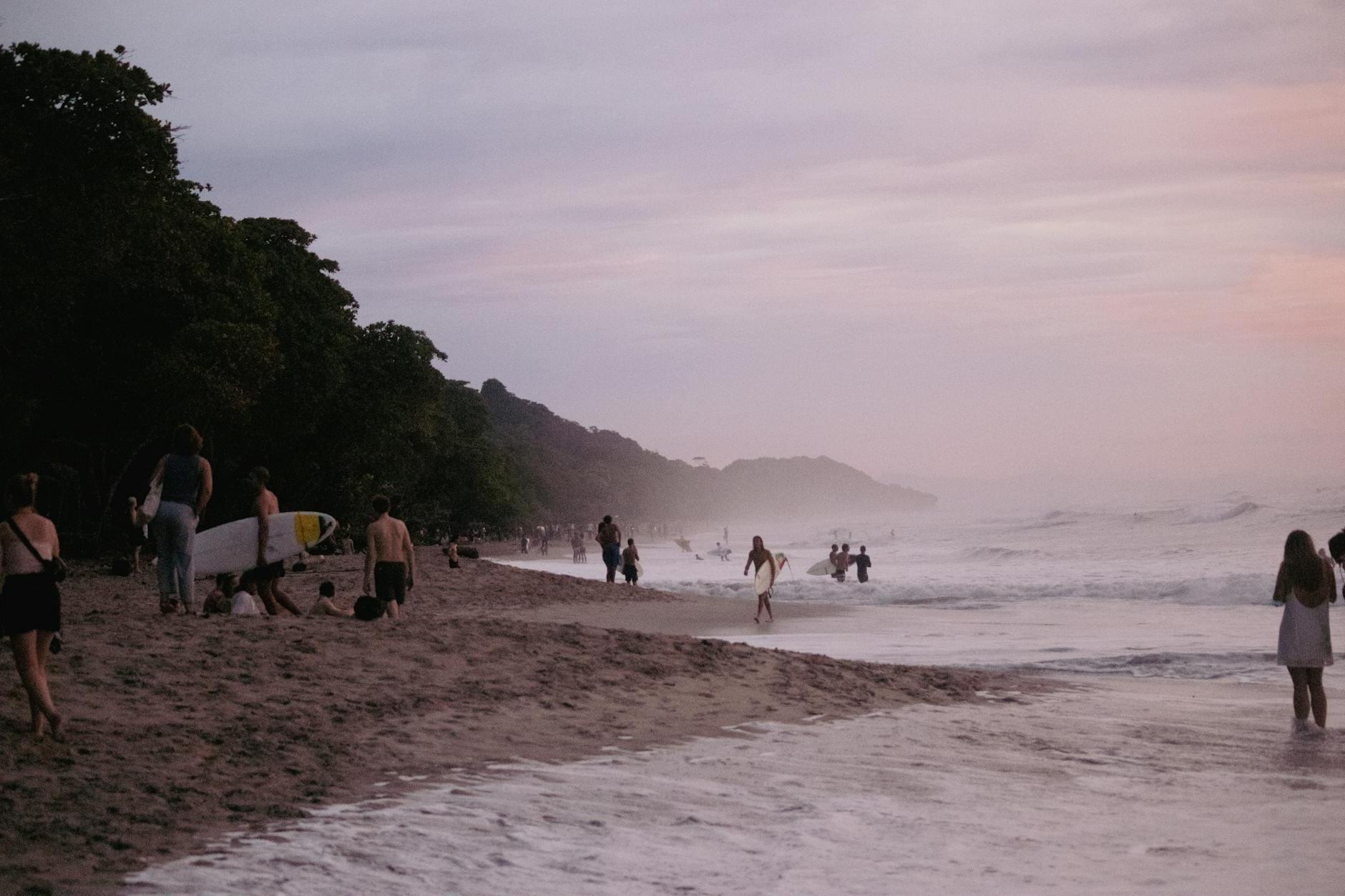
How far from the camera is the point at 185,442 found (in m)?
12.2

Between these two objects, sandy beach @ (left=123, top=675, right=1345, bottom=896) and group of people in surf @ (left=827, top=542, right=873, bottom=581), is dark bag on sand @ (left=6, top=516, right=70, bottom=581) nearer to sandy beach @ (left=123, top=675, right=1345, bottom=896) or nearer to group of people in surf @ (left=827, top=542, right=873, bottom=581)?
sandy beach @ (left=123, top=675, right=1345, bottom=896)

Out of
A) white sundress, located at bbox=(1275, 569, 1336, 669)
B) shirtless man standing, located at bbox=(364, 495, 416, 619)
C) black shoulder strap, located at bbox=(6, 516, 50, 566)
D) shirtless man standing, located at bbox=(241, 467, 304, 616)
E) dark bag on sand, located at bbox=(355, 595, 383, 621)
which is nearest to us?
black shoulder strap, located at bbox=(6, 516, 50, 566)

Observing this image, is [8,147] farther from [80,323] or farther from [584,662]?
[584,662]

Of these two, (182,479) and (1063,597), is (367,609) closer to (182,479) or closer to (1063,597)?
(182,479)

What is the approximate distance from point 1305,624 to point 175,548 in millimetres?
10176

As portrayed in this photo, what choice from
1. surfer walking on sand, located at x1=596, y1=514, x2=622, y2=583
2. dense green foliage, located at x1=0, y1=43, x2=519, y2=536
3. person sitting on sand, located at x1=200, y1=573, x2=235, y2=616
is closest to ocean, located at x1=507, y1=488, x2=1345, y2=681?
surfer walking on sand, located at x1=596, y1=514, x2=622, y2=583

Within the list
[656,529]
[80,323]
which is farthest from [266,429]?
[656,529]

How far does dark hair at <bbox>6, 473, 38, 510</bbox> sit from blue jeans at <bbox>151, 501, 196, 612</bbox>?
4.11 m

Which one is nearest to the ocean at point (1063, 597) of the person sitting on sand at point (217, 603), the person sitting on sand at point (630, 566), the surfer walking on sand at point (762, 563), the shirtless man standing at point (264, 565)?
the surfer walking on sand at point (762, 563)

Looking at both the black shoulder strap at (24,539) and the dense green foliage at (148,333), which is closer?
the black shoulder strap at (24,539)

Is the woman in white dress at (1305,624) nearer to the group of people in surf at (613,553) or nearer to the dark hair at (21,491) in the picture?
the dark hair at (21,491)

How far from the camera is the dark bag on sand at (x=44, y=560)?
786 centimetres

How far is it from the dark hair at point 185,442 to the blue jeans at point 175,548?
0.48 meters

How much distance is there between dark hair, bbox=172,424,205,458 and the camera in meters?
12.1
